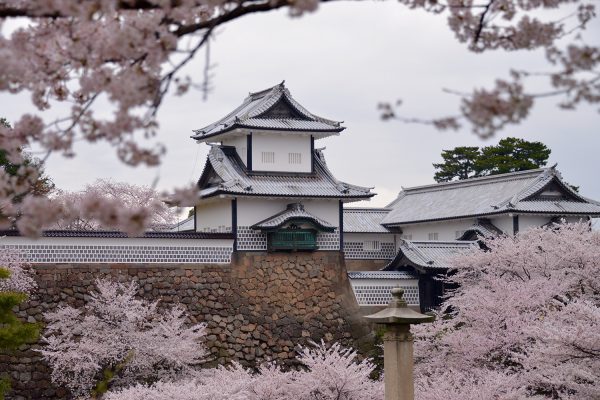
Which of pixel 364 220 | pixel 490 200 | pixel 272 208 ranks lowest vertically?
pixel 272 208

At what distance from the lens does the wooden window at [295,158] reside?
21812 mm

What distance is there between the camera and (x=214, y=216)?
21609mm

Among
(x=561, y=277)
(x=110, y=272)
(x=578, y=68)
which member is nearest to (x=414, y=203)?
(x=561, y=277)

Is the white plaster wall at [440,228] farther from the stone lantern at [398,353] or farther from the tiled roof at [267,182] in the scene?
the stone lantern at [398,353]

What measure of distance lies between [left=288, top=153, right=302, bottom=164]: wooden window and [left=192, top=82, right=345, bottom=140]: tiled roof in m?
0.67

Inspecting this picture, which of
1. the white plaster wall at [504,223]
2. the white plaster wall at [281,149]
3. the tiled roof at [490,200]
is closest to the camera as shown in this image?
the white plaster wall at [281,149]

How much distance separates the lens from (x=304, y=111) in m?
21.9

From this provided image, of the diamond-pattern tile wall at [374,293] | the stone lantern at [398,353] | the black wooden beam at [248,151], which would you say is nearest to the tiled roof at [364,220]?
the diamond-pattern tile wall at [374,293]

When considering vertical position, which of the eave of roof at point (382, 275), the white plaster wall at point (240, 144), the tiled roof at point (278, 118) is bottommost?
the eave of roof at point (382, 275)

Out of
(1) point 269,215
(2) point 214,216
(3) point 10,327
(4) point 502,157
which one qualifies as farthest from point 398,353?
(4) point 502,157

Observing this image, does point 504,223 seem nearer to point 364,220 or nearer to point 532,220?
point 532,220

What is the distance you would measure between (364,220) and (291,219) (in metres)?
8.11

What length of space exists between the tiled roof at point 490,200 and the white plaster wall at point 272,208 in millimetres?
5349

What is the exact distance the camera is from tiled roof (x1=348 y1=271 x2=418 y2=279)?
21797 millimetres
